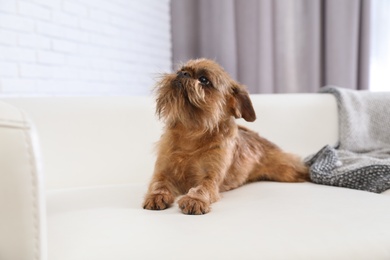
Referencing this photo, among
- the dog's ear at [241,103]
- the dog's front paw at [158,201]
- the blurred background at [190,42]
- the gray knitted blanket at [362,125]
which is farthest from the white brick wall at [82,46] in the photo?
the gray knitted blanket at [362,125]

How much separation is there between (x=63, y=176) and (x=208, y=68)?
0.70m

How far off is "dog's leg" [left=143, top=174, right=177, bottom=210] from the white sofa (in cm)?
3

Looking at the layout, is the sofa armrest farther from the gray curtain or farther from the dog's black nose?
the gray curtain

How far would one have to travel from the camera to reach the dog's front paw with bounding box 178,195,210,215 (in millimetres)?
1101

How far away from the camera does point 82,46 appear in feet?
8.03

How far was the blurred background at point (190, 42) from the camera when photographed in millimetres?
2150

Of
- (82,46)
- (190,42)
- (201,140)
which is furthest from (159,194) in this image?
(190,42)

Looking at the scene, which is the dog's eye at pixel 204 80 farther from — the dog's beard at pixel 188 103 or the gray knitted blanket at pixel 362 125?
the gray knitted blanket at pixel 362 125

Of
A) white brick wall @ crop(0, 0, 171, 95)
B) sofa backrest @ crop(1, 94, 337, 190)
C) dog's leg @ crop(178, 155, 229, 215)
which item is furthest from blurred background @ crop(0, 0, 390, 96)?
dog's leg @ crop(178, 155, 229, 215)

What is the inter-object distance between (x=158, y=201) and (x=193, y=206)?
123 millimetres

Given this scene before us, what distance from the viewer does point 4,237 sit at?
0.68m

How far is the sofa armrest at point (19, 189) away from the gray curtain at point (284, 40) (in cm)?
191

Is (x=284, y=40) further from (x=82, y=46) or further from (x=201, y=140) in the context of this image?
(x=201, y=140)

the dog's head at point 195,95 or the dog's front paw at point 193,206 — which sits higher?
the dog's head at point 195,95
